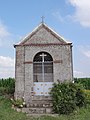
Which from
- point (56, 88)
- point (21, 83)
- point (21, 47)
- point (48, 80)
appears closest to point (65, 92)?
point (56, 88)

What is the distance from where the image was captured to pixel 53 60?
586 inches

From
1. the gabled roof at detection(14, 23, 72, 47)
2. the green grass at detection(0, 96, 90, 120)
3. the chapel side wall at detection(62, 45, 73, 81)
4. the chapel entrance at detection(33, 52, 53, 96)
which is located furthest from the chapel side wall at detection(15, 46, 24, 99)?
the chapel side wall at detection(62, 45, 73, 81)

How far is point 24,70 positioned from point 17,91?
1.46 meters

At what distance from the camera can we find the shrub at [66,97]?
1305cm

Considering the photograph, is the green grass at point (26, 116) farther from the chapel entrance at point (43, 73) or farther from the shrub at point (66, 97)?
the chapel entrance at point (43, 73)

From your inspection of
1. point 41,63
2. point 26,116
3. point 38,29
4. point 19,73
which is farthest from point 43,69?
point 26,116

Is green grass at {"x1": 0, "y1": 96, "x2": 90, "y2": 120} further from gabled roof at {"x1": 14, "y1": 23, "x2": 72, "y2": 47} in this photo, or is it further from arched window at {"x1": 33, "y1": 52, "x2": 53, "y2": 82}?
gabled roof at {"x1": 14, "y1": 23, "x2": 72, "y2": 47}

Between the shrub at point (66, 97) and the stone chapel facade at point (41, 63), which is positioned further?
the stone chapel facade at point (41, 63)

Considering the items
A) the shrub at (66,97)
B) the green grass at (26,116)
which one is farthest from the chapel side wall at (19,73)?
the shrub at (66,97)

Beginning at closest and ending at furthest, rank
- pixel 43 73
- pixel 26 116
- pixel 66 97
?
1. pixel 26 116
2. pixel 66 97
3. pixel 43 73

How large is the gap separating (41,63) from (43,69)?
1.45 feet

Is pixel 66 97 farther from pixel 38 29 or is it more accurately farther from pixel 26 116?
pixel 38 29

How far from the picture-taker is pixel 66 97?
43.4ft

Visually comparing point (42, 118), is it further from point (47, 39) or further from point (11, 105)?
point (47, 39)
